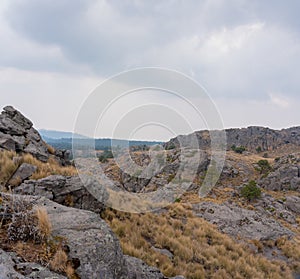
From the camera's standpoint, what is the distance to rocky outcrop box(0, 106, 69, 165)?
563 inches

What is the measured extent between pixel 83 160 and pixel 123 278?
1233cm

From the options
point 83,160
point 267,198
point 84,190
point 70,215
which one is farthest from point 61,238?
point 267,198

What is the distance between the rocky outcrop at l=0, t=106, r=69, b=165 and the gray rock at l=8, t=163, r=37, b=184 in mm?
2644

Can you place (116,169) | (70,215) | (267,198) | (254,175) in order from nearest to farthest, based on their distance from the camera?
(70,215)
(267,198)
(116,169)
(254,175)

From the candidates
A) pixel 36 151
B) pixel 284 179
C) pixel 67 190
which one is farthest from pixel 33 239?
pixel 284 179

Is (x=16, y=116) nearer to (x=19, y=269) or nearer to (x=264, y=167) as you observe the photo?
(x=19, y=269)

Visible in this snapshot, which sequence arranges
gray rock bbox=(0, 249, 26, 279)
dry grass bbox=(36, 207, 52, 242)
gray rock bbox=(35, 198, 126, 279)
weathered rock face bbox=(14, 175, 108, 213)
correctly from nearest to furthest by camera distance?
1. gray rock bbox=(0, 249, 26, 279)
2. gray rock bbox=(35, 198, 126, 279)
3. dry grass bbox=(36, 207, 52, 242)
4. weathered rock face bbox=(14, 175, 108, 213)

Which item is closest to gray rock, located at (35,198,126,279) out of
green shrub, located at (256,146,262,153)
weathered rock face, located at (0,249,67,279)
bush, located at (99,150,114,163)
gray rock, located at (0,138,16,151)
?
weathered rock face, located at (0,249,67,279)

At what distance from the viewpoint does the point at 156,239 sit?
11359mm

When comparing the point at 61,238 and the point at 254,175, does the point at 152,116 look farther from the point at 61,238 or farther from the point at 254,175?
the point at 254,175

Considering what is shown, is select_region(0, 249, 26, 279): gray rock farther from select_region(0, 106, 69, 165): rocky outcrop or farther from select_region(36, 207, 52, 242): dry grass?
select_region(0, 106, 69, 165): rocky outcrop

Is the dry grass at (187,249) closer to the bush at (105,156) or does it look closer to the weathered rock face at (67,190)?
the weathered rock face at (67,190)

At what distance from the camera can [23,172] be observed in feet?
37.3

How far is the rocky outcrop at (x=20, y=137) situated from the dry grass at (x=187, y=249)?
578 cm
